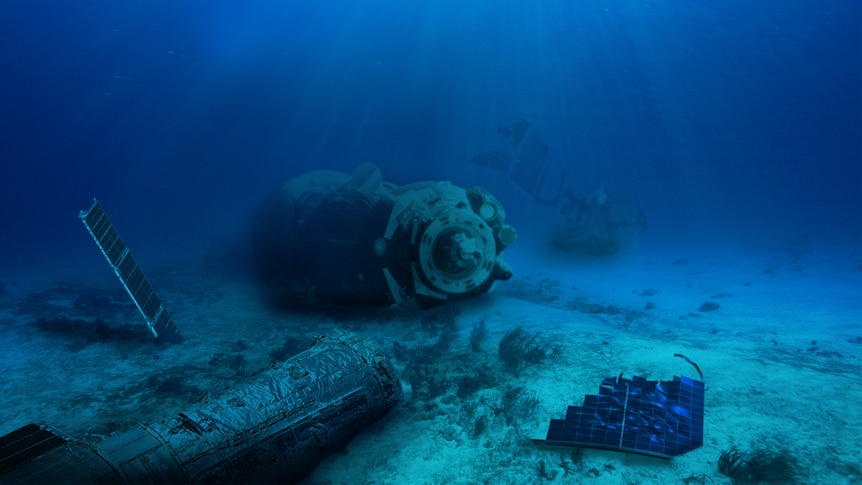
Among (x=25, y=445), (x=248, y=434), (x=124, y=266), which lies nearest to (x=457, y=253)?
(x=248, y=434)

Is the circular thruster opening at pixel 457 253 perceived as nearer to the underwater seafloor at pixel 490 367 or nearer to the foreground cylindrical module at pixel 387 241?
the foreground cylindrical module at pixel 387 241

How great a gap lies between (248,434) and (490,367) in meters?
4.01

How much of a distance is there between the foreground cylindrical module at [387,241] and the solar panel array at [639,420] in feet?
13.9

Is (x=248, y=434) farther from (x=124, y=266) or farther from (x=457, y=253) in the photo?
(x=457, y=253)

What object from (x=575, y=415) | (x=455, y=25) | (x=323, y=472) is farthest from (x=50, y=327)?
(x=455, y=25)

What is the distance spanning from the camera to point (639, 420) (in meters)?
4.48

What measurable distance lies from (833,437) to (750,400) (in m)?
0.82

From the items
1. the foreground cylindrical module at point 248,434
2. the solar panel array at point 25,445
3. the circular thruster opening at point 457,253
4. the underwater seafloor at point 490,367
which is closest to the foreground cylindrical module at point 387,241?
the circular thruster opening at point 457,253

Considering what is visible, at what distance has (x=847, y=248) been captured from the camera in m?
23.2

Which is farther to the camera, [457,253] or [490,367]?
[457,253]

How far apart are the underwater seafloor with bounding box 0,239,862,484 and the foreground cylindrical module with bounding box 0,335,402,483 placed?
1.74 feet

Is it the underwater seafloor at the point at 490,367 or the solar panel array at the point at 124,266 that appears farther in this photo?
the solar panel array at the point at 124,266

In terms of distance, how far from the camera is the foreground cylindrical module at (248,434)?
3.06 meters

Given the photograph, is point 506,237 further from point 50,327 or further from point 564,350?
point 50,327
